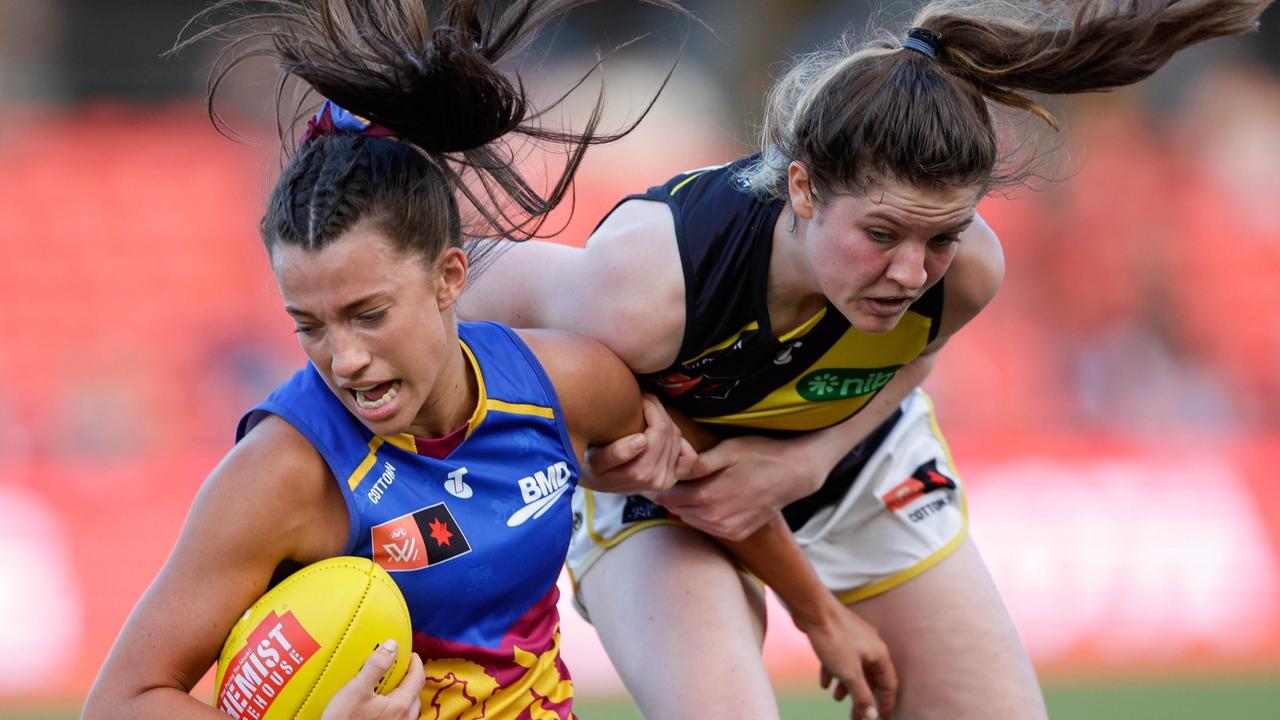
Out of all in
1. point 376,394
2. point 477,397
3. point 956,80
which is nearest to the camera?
point 376,394

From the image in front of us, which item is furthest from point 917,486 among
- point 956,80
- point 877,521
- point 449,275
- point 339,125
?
point 339,125

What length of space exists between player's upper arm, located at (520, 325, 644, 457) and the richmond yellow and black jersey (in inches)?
6.8

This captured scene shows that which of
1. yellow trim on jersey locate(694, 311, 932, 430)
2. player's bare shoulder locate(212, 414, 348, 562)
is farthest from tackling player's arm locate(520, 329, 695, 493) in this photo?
player's bare shoulder locate(212, 414, 348, 562)

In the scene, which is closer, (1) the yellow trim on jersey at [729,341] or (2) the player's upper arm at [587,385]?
(2) the player's upper arm at [587,385]

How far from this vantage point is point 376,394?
3008mm

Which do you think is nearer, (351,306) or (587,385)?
(351,306)

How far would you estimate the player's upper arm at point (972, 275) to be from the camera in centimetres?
372

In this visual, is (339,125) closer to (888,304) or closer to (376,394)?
(376,394)

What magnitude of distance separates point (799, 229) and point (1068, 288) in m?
9.66

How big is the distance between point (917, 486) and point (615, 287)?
128 centimetres

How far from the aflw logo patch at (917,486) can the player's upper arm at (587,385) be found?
1.01 metres

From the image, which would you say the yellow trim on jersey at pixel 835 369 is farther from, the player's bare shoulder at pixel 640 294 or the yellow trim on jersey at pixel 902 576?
the yellow trim on jersey at pixel 902 576

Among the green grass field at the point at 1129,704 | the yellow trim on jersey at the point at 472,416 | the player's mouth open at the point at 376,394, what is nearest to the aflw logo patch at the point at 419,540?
the yellow trim on jersey at the point at 472,416

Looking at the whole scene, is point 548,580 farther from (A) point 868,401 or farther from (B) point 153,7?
(B) point 153,7
